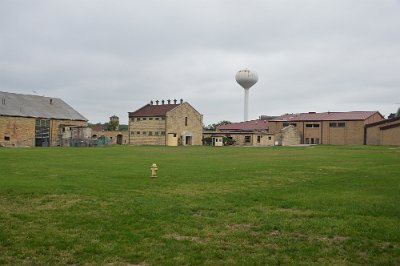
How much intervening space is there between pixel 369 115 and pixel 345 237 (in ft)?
258

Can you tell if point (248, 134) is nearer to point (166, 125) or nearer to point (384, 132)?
point (166, 125)

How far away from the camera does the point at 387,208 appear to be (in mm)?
11805

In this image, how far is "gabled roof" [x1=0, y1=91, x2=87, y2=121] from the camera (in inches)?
2672

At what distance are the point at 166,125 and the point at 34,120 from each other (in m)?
23.8

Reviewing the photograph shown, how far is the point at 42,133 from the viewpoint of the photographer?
71.2 meters

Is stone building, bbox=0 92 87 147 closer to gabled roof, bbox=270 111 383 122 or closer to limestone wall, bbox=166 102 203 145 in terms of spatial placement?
limestone wall, bbox=166 102 203 145

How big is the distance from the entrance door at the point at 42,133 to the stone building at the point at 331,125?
43.8m

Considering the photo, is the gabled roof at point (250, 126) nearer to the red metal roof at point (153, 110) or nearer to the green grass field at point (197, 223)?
the red metal roof at point (153, 110)

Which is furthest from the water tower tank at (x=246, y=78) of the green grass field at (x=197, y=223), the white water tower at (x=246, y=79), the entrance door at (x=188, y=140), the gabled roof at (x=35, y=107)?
the green grass field at (x=197, y=223)

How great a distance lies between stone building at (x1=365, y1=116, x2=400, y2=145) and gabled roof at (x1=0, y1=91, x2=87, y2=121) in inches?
2037

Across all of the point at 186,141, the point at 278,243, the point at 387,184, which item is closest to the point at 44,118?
the point at 186,141

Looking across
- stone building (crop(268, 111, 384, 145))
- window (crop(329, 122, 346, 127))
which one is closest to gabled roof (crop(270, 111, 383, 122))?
stone building (crop(268, 111, 384, 145))

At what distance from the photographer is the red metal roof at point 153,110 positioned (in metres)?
84.3

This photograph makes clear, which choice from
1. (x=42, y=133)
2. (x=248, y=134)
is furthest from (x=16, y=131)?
(x=248, y=134)
